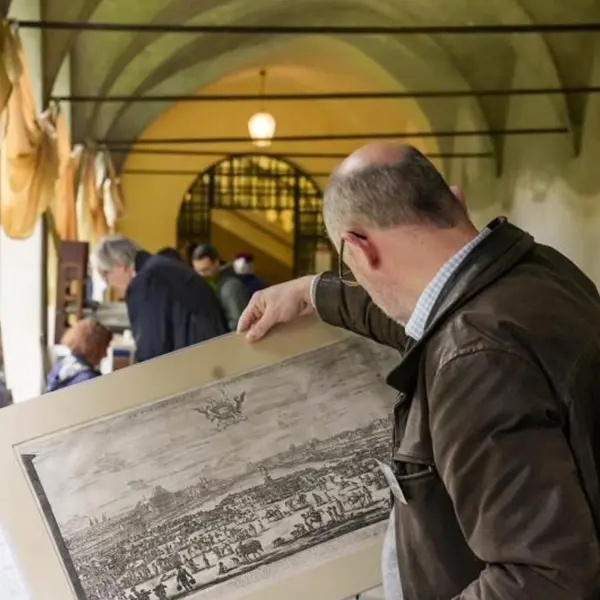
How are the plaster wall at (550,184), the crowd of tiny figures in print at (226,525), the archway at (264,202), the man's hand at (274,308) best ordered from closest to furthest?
the crowd of tiny figures in print at (226,525), the man's hand at (274,308), the plaster wall at (550,184), the archway at (264,202)

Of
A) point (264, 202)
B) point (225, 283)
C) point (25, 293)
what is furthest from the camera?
point (264, 202)

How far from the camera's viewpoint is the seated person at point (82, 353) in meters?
4.69

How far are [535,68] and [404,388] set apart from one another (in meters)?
9.94

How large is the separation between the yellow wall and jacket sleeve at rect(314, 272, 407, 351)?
650 inches

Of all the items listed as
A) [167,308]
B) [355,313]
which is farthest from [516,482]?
[167,308]

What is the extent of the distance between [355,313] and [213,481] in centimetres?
42

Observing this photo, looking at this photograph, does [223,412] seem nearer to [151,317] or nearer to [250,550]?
[250,550]

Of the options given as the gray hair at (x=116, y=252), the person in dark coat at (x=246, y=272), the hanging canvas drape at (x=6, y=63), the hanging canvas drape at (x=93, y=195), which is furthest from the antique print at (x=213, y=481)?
the hanging canvas drape at (x=93, y=195)

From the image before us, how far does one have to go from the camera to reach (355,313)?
2.12 meters

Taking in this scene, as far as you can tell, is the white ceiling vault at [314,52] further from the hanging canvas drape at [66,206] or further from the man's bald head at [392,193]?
the man's bald head at [392,193]

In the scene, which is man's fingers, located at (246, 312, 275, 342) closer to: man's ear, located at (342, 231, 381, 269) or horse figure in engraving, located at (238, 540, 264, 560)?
horse figure in engraving, located at (238, 540, 264, 560)

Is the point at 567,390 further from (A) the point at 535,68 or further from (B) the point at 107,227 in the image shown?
(B) the point at 107,227

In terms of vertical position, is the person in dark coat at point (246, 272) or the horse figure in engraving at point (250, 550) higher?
the horse figure in engraving at point (250, 550)

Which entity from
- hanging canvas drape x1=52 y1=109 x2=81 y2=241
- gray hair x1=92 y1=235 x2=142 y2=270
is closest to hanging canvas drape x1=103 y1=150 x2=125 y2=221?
hanging canvas drape x1=52 y1=109 x2=81 y2=241
